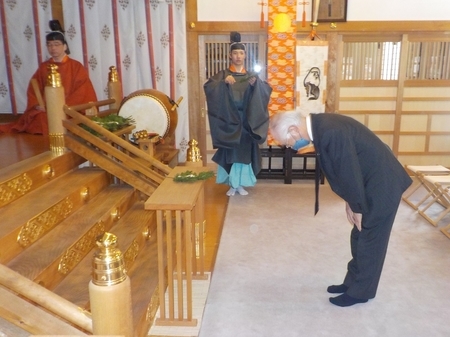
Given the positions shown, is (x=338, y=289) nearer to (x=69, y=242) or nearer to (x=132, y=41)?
(x=69, y=242)

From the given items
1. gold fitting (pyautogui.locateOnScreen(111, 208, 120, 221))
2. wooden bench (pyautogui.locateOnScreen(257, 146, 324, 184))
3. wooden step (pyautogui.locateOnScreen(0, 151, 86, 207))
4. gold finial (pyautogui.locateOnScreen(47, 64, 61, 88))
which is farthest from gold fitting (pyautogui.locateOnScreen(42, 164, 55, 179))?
wooden bench (pyautogui.locateOnScreen(257, 146, 324, 184))

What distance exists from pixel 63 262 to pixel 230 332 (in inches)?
40.8

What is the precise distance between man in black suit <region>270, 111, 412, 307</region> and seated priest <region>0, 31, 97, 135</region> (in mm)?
3179

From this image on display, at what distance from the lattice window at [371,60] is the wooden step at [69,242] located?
12.7ft

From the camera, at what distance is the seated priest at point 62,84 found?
4.79 m

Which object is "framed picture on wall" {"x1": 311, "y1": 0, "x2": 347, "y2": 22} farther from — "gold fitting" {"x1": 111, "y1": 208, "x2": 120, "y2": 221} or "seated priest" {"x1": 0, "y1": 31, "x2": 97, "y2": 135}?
"gold fitting" {"x1": 111, "y1": 208, "x2": 120, "y2": 221}

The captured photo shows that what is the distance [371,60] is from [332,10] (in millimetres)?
909

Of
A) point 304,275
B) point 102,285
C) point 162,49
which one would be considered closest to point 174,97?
point 162,49

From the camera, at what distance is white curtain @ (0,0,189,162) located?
223 inches

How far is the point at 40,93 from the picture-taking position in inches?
189

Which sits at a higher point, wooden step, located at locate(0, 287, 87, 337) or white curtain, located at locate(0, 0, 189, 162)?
white curtain, located at locate(0, 0, 189, 162)

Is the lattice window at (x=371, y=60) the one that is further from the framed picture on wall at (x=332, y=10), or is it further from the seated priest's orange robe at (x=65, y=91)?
the seated priest's orange robe at (x=65, y=91)

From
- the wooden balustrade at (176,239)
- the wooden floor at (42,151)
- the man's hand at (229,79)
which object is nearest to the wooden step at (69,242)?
the wooden balustrade at (176,239)

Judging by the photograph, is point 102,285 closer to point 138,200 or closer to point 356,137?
point 356,137
